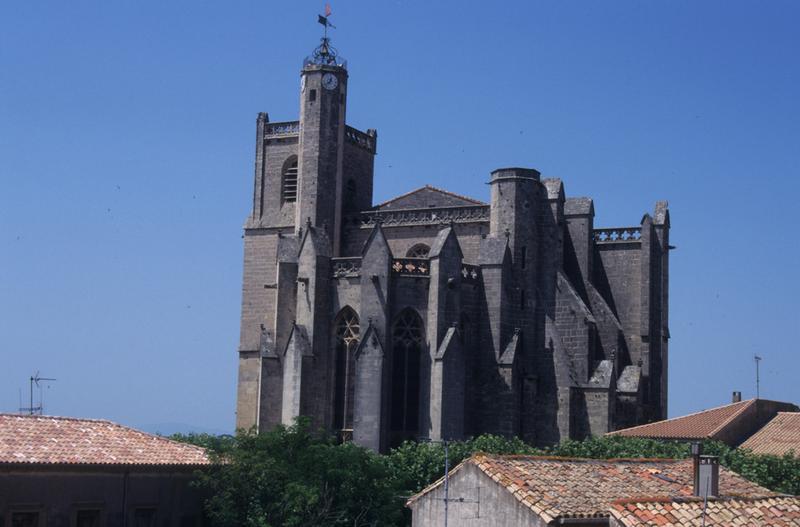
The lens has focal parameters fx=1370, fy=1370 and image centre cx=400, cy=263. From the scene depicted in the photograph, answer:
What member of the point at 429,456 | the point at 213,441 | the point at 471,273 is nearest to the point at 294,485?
the point at 213,441

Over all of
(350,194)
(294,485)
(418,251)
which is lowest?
(294,485)

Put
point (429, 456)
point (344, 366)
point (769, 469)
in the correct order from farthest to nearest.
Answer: point (344, 366) < point (429, 456) < point (769, 469)

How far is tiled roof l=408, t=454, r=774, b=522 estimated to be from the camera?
27.0 meters

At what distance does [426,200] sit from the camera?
5422cm

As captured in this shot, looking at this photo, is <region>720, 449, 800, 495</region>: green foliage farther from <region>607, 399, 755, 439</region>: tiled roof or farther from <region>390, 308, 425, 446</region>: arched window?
<region>390, 308, 425, 446</region>: arched window

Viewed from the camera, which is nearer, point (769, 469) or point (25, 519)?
point (25, 519)

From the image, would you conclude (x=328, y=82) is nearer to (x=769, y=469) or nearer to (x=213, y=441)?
(x=213, y=441)

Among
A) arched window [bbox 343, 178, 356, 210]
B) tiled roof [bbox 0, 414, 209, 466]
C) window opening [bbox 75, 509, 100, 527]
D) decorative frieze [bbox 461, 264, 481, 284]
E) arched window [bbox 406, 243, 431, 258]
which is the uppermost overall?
arched window [bbox 343, 178, 356, 210]

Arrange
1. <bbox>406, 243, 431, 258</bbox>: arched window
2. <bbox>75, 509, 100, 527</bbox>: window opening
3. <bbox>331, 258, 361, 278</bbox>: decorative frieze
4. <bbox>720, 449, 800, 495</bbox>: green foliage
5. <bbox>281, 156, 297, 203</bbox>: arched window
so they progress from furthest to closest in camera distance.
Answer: <bbox>281, 156, 297, 203</bbox>: arched window, <bbox>406, 243, 431, 258</bbox>: arched window, <bbox>331, 258, 361, 278</bbox>: decorative frieze, <bbox>720, 449, 800, 495</bbox>: green foliage, <bbox>75, 509, 100, 527</bbox>: window opening

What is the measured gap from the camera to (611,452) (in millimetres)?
41781

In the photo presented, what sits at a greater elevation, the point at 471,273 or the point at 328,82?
the point at 328,82

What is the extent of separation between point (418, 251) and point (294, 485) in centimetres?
1863

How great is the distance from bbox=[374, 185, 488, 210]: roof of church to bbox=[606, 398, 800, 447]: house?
1159 centimetres

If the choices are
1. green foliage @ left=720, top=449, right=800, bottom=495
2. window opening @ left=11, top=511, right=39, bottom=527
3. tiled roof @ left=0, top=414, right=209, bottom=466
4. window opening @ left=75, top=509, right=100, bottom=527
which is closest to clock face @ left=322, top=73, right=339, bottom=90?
tiled roof @ left=0, top=414, right=209, bottom=466
